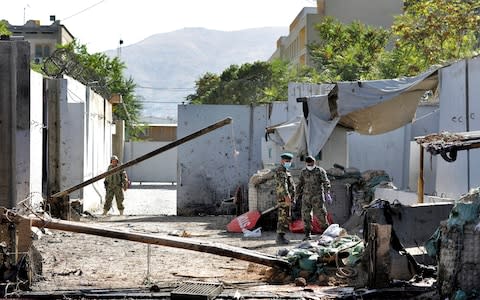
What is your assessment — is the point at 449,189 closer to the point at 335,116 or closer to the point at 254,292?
the point at 335,116

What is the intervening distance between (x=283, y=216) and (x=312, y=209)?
554mm

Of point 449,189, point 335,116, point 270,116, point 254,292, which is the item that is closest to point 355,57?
point 270,116

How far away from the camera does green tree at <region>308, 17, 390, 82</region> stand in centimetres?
3278

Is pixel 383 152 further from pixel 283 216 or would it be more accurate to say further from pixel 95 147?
pixel 95 147

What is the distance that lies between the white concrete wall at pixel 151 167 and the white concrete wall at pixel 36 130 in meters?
28.8

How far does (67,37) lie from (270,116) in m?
49.0

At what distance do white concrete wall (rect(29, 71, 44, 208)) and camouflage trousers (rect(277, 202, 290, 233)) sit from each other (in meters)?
4.12

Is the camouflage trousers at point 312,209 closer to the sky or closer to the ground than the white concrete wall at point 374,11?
closer to the ground

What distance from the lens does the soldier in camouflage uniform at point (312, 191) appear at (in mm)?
13680

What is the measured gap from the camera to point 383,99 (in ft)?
48.2

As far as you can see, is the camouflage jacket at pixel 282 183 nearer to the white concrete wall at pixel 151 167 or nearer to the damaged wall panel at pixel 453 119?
the damaged wall panel at pixel 453 119

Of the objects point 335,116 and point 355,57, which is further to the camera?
point 355,57

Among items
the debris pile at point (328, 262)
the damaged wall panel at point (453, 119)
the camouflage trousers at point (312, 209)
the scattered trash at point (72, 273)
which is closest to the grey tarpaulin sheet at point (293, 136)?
the camouflage trousers at point (312, 209)

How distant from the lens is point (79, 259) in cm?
1116
